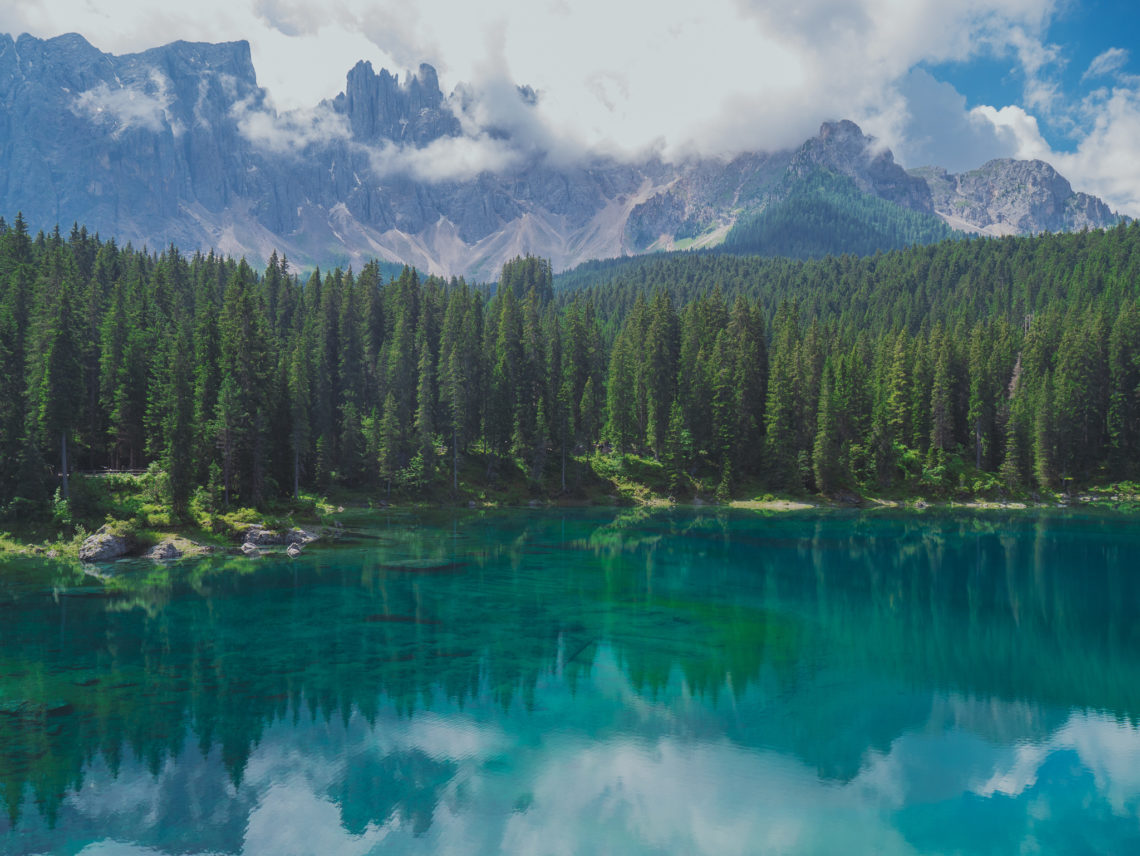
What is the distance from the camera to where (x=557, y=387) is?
9862 cm

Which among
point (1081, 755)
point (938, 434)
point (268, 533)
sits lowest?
point (1081, 755)

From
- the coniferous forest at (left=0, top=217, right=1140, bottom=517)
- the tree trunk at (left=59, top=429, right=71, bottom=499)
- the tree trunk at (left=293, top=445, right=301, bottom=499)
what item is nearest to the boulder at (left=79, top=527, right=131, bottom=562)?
the tree trunk at (left=59, top=429, right=71, bottom=499)

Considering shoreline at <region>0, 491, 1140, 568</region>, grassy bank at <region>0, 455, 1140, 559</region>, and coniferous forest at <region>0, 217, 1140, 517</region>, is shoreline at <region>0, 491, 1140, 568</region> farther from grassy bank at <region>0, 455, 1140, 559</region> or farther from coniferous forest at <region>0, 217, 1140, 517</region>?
coniferous forest at <region>0, 217, 1140, 517</region>

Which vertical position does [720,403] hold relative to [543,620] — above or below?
above

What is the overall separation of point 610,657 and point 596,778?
35.5ft

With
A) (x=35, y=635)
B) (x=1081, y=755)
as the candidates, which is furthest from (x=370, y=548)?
(x=1081, y=755)

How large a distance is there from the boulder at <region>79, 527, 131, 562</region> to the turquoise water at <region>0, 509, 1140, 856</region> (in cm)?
290

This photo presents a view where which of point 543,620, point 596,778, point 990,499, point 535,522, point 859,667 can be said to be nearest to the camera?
point 596,778

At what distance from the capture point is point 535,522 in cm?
7419

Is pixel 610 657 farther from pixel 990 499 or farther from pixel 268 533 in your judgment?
pixel 990 499

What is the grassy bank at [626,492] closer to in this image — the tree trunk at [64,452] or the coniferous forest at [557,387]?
the coniferous forest at [557,387]

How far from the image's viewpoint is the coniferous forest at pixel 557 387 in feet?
237

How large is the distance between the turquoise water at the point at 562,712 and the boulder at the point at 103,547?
2895 millimetres

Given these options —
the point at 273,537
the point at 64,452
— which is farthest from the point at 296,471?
the point at 64,452
